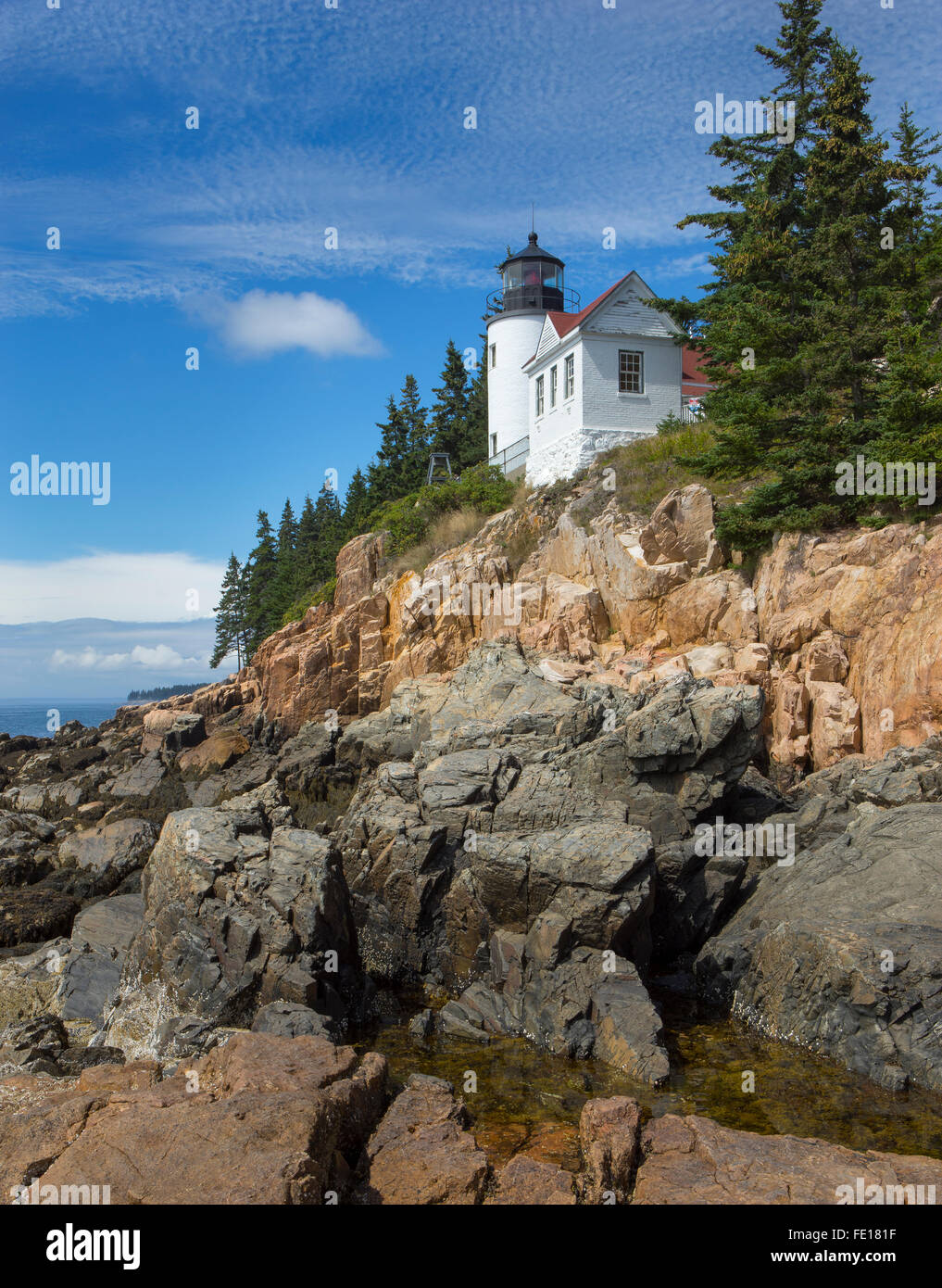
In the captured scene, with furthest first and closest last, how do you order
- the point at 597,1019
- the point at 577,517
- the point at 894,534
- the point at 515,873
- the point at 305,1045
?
1. the point at 577,517
2. the point at 894,534
3. the point at 515,873
4. the point at 597,1019
5. the point at 305,1045

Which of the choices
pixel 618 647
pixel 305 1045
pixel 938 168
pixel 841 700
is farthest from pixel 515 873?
pixel 938 168

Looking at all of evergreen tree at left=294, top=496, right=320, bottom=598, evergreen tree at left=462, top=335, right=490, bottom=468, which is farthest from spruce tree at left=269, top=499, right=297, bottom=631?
evergreen tree at left=462, top=335, right=490, bottom=468

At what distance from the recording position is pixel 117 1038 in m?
13.1

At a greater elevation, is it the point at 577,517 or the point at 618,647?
the point at 577,517

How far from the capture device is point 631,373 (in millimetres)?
38688

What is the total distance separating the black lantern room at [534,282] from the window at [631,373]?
1104cm

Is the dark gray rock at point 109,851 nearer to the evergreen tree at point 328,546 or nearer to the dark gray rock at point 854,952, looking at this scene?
the dark gray rock at point 854,952

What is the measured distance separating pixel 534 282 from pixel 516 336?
12.8 feet

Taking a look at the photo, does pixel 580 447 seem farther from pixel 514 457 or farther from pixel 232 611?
pixel 232 611

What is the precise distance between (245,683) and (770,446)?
26.3m

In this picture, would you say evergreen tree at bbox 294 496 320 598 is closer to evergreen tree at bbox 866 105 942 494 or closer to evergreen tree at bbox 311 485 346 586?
evergreen tree at bbox 311 485 346 586

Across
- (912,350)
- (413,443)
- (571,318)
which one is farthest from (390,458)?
(912,350)
